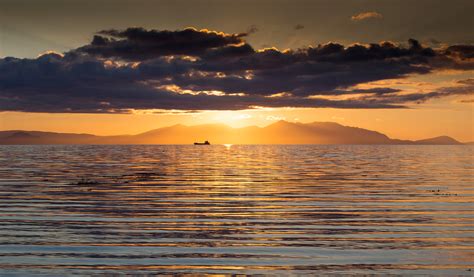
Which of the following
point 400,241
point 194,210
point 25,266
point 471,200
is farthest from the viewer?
point 471,200

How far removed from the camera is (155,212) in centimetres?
3475

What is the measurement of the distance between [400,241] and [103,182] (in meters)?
40.9

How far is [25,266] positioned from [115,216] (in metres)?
12.8

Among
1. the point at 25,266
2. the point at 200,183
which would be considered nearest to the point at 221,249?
the point at 25,266

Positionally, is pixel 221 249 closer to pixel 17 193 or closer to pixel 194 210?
pixel 194 210

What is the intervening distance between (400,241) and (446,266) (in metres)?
4.58

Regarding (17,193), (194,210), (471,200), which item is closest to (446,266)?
(194,210)

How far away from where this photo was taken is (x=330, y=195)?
4566cm

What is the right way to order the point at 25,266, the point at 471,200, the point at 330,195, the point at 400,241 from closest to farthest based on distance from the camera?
1. the point at 25,266
2. the point at 400,241
3. the point at 471,200
4. the point at 330,195

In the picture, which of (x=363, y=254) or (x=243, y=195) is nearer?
(x=363, y=254)

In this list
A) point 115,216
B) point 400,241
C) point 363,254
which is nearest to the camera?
point 363,254

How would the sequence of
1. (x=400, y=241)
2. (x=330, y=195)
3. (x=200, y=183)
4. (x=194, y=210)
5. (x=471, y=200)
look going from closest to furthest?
1. (x=400, y=241)
2. (x=194, y=210)
3. (x=471, y=200)
4. (x=330, y=195)
5. (x=200, y=183)

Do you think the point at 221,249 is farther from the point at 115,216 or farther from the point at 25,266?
the point at 115,216

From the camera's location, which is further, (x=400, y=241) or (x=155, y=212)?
(x=155, y=212)
